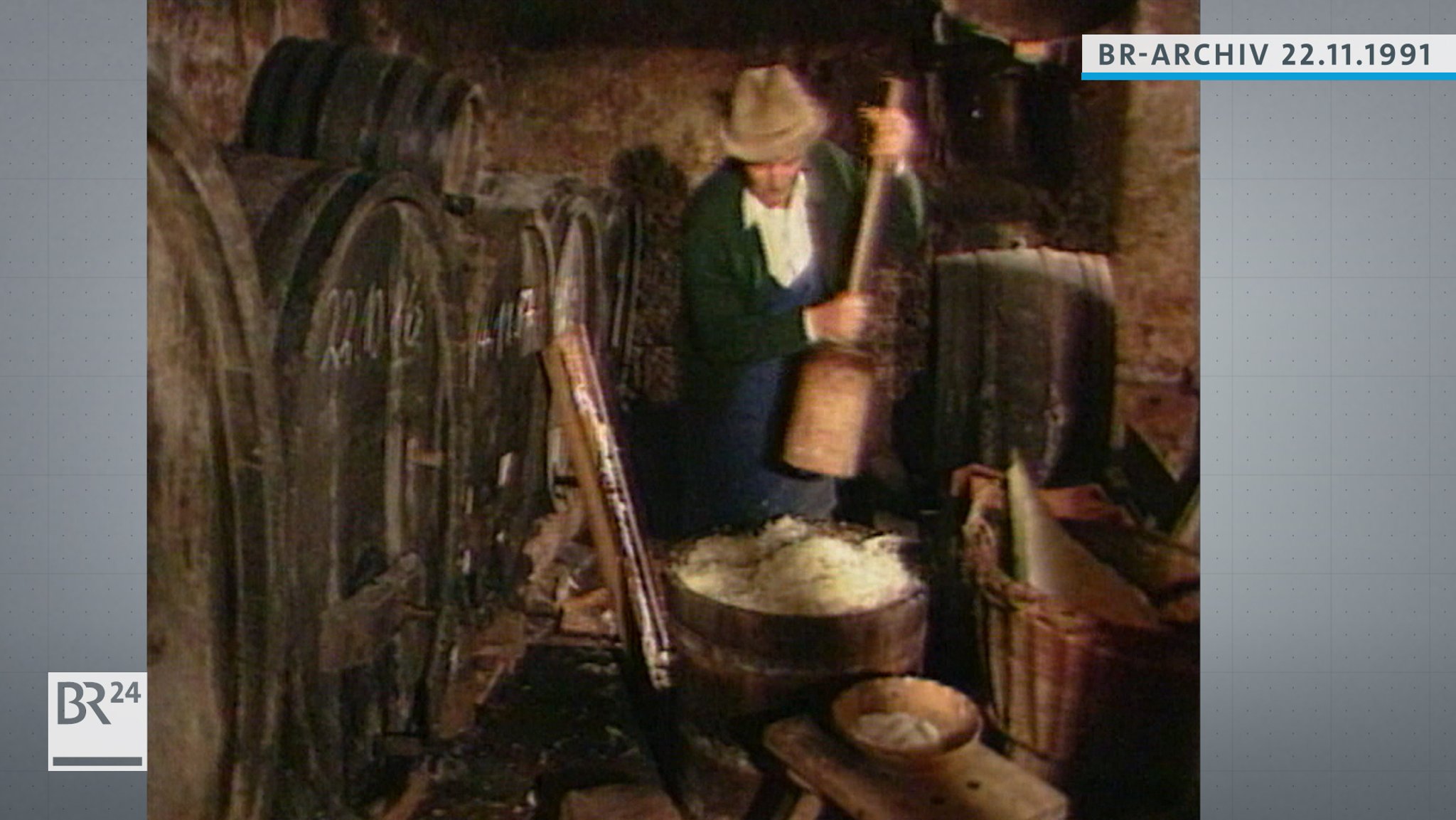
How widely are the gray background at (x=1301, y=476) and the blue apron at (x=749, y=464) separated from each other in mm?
809

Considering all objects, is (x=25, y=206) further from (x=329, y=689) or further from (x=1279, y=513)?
(x=1279, y=513)

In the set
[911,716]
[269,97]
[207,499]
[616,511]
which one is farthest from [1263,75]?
[207,499]

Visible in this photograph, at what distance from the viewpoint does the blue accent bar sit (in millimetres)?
2658

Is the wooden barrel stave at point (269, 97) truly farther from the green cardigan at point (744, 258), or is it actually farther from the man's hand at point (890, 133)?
the man's hand at point (890, 133)

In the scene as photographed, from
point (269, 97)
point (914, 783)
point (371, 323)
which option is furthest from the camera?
point (914, 783)

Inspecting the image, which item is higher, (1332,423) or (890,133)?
(890,133)

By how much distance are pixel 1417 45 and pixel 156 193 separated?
2.36m

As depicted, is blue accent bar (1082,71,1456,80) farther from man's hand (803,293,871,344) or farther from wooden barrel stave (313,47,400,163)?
wooden barrel stave (313,47,400,163)

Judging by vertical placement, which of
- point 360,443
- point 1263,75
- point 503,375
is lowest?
point 360,443

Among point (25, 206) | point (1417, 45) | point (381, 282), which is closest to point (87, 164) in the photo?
point (25, 206)

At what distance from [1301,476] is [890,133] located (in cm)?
106

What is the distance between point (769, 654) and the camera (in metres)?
2.71

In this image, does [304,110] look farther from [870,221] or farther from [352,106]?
[870,221]

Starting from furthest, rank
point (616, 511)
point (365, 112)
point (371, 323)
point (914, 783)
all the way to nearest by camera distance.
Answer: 1. point (616, 511)
2. point (914, 783)
3. point (371, 323)
4. point (365, 112)
